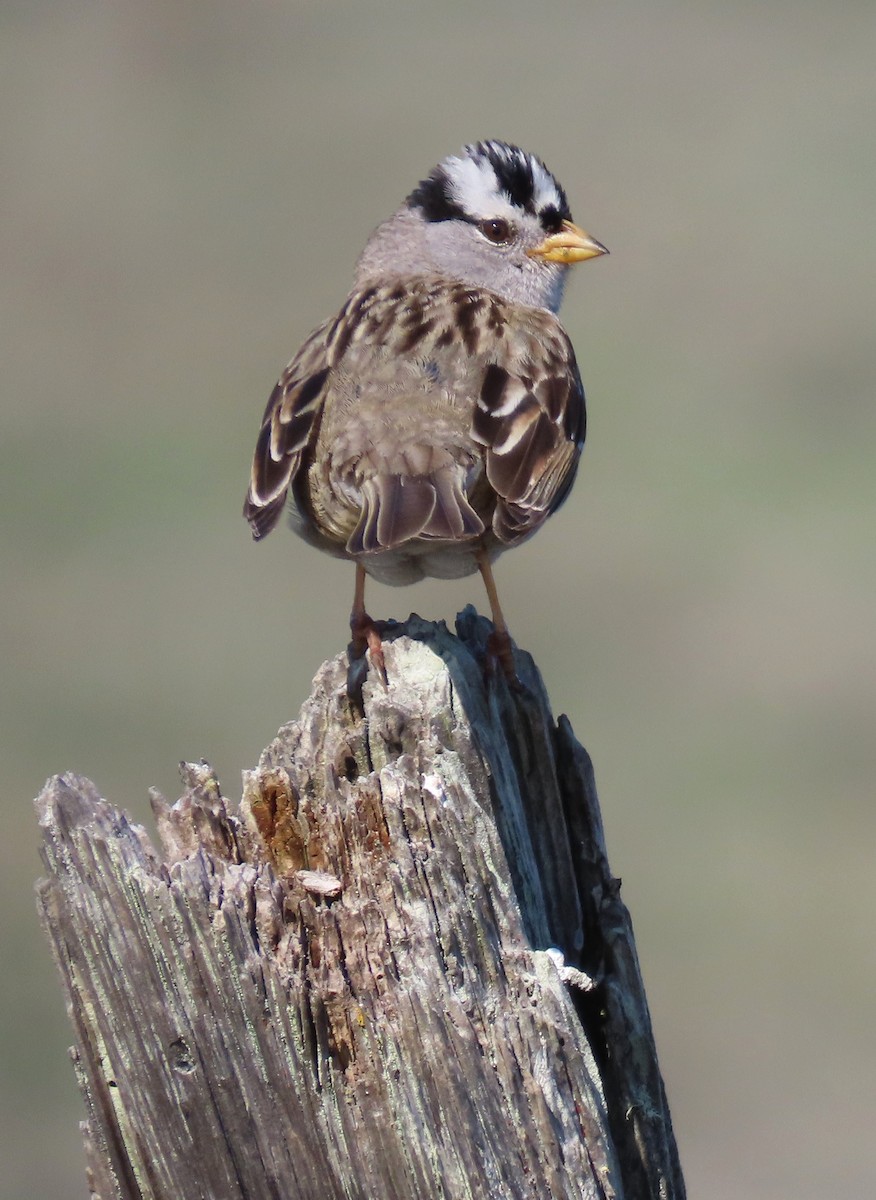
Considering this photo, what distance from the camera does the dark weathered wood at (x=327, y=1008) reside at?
3.75 meters

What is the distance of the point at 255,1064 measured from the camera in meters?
3.75

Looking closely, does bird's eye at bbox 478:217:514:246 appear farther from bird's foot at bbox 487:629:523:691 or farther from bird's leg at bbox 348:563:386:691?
bird's foot at bbox 487:629:523:691

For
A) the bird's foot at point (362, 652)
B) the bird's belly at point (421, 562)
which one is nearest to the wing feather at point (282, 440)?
the bird's belly at point (421, 562)

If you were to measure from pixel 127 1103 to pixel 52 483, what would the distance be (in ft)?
60.7

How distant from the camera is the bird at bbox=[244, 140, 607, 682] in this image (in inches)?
214

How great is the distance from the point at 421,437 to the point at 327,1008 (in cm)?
229

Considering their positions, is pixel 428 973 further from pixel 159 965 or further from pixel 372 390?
pixel 372 390

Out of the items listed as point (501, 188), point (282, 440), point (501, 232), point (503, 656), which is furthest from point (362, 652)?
point (501, 188)

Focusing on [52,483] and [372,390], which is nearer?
[372,390]

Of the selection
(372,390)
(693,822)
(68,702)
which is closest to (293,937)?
(372,390)

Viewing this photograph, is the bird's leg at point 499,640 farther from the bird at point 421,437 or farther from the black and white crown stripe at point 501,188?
the black and white crown stripe at point 501,188

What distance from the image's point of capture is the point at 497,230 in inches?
299

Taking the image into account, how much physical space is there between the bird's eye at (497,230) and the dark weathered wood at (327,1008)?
3.81 m

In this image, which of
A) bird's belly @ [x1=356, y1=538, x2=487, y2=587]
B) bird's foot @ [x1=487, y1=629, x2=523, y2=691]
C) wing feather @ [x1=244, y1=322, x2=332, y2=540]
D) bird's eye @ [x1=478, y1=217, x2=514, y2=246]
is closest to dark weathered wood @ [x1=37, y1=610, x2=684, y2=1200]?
bird's foot @ [x1=487, y1=629, x2=523, y2=691]
